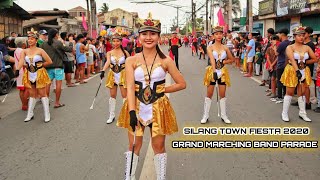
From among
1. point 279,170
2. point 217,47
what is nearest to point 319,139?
point 279,170

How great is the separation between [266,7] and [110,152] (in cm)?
3210

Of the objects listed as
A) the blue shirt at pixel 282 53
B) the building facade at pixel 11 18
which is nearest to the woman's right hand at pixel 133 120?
the blue shirt at pixel 282 53

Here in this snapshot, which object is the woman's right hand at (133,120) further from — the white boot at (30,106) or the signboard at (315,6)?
the signboard at (315,6)

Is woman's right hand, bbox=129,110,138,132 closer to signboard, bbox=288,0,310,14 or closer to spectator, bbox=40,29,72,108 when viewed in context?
spectator, bbox=40,29,72,108

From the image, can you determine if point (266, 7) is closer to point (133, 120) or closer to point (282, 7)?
point (282, 7)

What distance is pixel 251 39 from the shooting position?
49.3 ft

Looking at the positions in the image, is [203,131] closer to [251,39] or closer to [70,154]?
[70,154]

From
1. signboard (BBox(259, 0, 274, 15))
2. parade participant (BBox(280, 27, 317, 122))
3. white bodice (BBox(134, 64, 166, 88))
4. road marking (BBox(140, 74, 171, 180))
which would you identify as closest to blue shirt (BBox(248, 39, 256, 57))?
parade participant (BBox(280, 27, 317, 122))

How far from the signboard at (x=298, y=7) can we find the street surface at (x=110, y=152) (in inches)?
699

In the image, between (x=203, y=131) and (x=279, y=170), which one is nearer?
(x=279, y=170)

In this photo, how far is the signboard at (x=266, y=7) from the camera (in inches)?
1273

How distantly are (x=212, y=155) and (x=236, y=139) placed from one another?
3.07 ft

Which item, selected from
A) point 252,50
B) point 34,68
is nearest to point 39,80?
point 34,68

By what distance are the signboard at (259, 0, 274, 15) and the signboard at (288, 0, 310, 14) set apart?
17.3 feet
